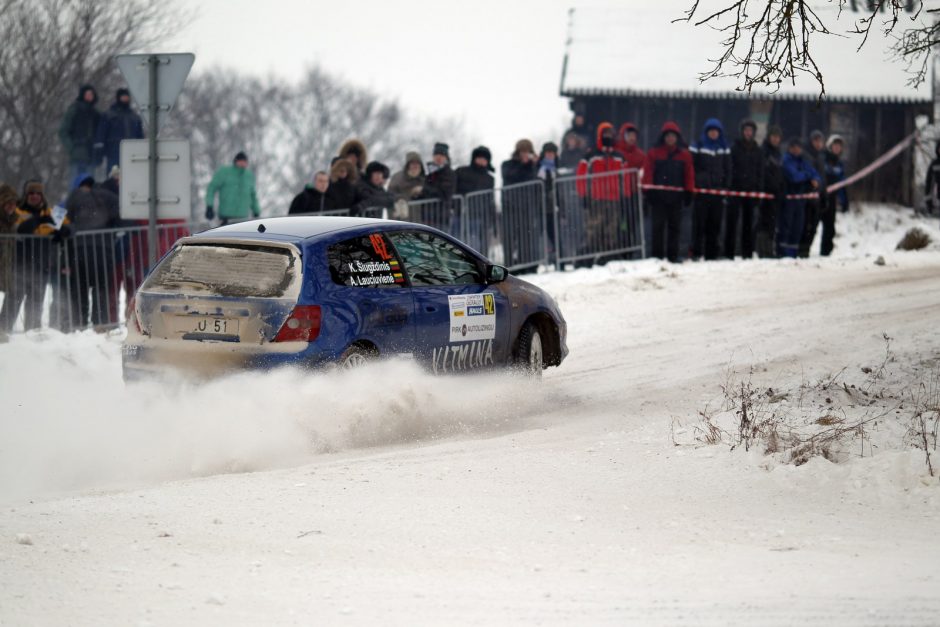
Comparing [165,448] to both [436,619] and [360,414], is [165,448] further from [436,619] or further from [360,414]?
[436,619]

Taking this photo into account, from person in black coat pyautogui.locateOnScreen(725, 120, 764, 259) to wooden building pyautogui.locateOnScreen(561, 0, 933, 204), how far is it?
49.8 feet

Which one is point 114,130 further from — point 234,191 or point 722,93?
point 722,93

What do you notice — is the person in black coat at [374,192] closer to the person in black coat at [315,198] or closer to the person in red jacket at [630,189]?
the person in black coat at [315,198]

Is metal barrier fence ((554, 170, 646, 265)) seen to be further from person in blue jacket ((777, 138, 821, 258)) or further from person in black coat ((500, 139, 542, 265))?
person in blue jacket ((777, 138, 821, 258))

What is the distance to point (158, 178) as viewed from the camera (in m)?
13.9

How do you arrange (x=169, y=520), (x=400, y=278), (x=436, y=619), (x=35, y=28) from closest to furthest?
(x=436, y=619) < (x=169, y=520) < (x=400, y=278) < (x=35, y=28)

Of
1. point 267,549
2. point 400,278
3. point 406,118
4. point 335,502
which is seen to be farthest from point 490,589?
point 406,118

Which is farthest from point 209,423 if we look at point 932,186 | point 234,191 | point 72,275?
point 932,186

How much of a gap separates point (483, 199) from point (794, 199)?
609cm

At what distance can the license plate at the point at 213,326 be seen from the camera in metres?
9.58

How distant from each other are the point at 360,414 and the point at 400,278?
1.30 m

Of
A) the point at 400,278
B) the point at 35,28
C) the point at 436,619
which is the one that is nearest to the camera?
the point at 436,619

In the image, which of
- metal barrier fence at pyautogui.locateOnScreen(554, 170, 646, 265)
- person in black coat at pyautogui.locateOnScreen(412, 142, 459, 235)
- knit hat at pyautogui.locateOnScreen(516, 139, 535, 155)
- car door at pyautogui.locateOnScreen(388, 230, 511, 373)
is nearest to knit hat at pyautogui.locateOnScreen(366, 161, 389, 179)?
person in black coat at pyautogui.locateOnScreen(412, 142, 459, 235)

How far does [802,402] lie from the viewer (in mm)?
10789
